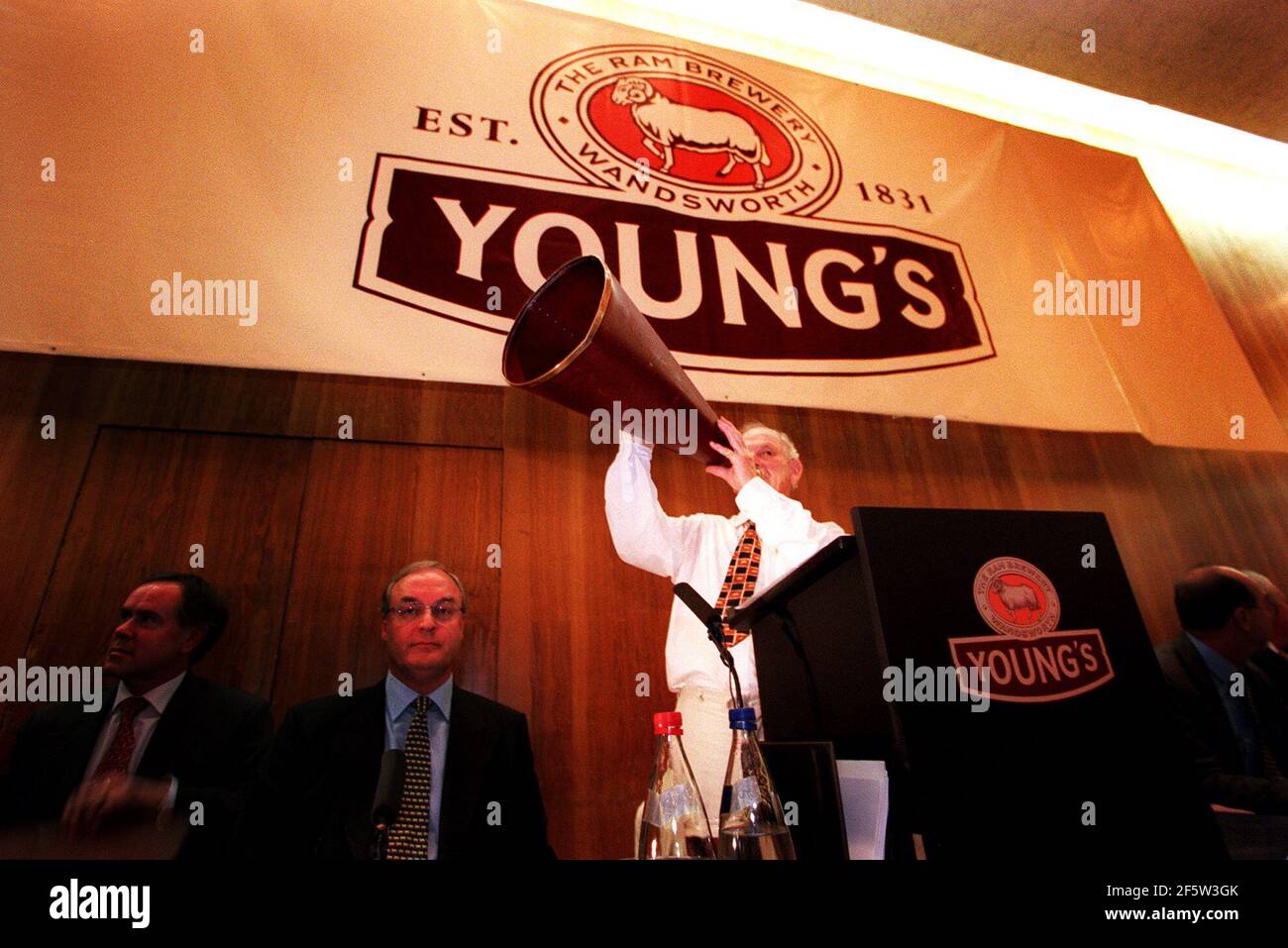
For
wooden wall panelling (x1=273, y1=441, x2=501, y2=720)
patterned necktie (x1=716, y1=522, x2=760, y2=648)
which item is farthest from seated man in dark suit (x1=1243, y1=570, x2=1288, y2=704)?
wooden wall panelling (x1=273, y1=441, x2=501, y2=720)

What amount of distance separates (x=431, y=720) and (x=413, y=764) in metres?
0.13

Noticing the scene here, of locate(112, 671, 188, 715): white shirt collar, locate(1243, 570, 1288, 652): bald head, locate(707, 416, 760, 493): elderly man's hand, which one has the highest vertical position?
locate(707, 416, 760, 493): elderly man's hand

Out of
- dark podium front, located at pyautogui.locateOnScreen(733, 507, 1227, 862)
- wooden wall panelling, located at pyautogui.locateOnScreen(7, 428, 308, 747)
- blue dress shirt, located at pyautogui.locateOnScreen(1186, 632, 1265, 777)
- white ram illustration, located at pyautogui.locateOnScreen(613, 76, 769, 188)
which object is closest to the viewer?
dark podium front, located at pyautogui.locateOnScreen(733, 507, 1227, 862)

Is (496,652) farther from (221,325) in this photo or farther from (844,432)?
(844,432)

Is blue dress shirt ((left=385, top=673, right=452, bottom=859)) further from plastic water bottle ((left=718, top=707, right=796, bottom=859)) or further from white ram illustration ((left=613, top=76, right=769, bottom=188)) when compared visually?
white ram illustration ((left=613, top=76, right=769, bottom=188))

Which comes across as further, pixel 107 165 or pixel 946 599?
pixel 107 165

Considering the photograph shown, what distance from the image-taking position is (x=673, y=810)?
3.10 ft

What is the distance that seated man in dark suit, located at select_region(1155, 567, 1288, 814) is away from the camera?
72.5 inches

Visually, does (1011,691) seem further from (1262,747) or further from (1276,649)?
(1276,649)

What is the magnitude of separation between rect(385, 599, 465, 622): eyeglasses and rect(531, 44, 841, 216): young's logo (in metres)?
1.54

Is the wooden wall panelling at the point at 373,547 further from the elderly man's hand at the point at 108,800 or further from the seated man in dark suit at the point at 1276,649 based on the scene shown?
the seated man in dark suit at the point at 1276,649

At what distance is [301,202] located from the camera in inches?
82.1
